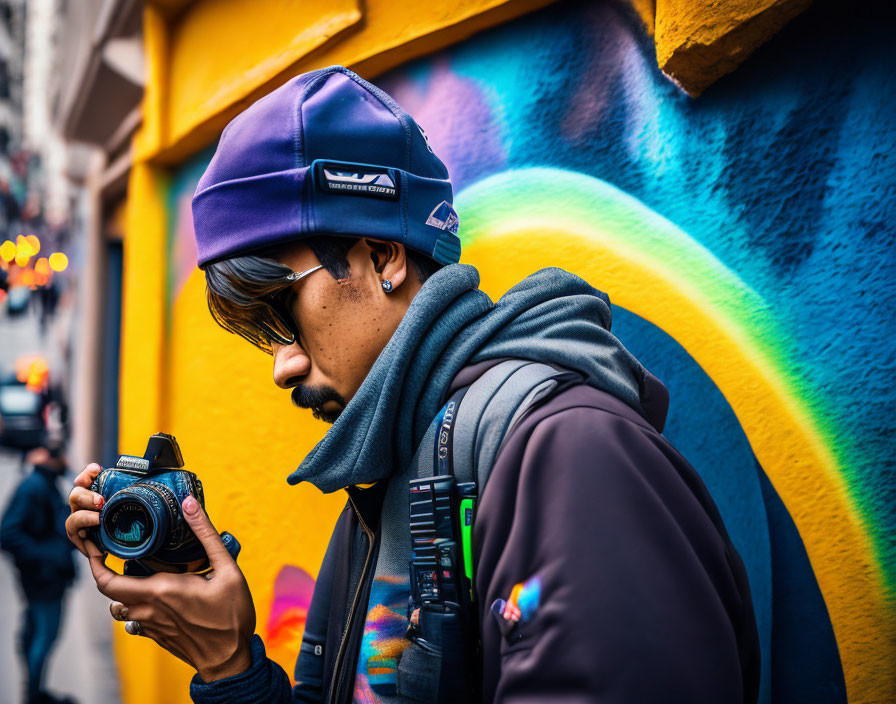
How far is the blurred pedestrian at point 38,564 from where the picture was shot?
4.52 meters

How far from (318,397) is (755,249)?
117 cm

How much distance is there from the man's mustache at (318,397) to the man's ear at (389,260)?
0.78 feet

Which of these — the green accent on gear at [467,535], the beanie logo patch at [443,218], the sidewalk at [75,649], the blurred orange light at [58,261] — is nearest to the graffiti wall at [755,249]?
the beanie logo patch at [443,218]

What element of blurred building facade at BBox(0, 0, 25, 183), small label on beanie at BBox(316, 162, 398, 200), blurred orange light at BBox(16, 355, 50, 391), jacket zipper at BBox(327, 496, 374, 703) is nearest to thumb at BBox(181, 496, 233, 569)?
jacket zipper at BBox(327, 496, 374, 703)

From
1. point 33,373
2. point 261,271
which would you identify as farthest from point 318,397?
point 33,373

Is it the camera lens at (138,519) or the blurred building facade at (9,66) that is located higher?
the blurred building facade at (9,66)

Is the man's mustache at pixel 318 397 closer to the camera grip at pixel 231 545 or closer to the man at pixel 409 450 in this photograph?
the man at pixel 409 450

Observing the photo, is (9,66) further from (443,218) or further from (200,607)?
(200,607)

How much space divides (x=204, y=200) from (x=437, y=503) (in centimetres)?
77

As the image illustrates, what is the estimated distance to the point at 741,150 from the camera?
1.86 m

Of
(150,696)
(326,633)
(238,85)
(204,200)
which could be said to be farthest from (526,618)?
(150,696)

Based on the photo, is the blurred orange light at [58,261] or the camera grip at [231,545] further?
the blurred orange light at [58,261]

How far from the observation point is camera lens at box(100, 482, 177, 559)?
Result: 1371 mm

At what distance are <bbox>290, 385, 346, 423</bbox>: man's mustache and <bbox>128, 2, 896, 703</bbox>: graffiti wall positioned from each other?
1000 millimetres
